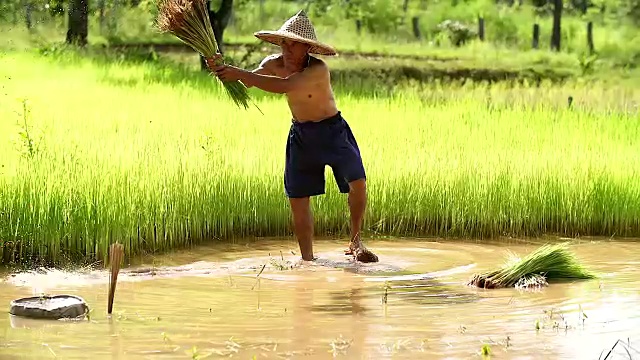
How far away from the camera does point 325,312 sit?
5.97 metres

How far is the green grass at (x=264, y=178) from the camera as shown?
7344 millimetres

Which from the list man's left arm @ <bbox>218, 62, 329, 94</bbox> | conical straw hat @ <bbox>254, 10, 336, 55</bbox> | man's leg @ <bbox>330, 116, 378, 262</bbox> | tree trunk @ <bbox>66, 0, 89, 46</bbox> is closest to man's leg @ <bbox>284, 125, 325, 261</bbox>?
man's leg @ <bbox>330, 116, 378, 262</bbox>

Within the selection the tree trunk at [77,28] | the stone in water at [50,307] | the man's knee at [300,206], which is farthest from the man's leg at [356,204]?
the tree trunk at [77,28]

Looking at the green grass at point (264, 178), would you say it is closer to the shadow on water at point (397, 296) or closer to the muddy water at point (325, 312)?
the muddy water at point (325, 312)

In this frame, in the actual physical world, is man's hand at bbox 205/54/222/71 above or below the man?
above

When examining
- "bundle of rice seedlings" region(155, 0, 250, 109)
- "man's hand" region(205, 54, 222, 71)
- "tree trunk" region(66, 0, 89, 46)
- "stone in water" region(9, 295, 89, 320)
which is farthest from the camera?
"tree trunk" region(66, 0, 89, 46)

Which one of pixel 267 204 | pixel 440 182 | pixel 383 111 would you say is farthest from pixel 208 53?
pixel 383 111

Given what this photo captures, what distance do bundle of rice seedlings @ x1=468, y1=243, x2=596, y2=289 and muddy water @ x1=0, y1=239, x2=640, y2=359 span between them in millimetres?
87

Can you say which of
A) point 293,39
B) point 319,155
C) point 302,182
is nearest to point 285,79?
point 293,39

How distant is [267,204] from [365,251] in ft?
3.85

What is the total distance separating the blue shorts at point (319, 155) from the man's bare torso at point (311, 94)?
0.05 m

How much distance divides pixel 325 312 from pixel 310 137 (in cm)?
154

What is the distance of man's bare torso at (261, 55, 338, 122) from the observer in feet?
23.5

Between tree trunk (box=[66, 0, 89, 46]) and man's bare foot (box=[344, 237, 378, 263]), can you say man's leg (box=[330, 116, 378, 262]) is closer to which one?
man's bare foot (box=[344, 237, 378, 263])
